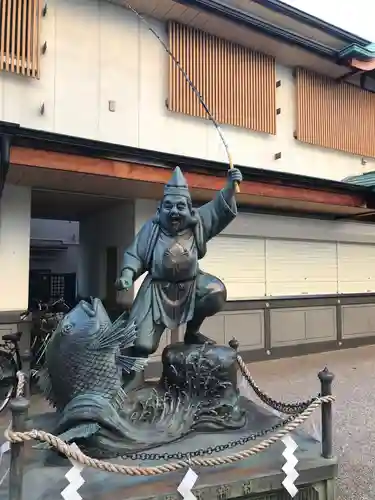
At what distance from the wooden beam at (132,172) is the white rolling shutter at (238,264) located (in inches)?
62.8

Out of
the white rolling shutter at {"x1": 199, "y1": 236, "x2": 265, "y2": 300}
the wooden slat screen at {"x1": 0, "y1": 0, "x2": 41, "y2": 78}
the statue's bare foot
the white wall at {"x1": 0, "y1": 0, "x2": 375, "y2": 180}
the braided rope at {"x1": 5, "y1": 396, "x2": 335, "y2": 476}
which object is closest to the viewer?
the braided rope at {"x1": 5, "y1": 396, "x2": 335, "y2": 476}

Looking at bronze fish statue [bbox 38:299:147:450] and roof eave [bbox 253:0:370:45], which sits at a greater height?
roof eave [bbox 253:0:370:45]

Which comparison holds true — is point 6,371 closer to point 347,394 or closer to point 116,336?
point 116,336

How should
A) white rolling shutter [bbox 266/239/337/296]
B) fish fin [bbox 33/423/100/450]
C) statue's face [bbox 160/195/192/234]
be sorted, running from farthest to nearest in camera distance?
white rolling shutter [bbox 266/239/337/296]
statue's face [bbox 160/195/192/234]
fish fin [bbox 33/423/100/450]

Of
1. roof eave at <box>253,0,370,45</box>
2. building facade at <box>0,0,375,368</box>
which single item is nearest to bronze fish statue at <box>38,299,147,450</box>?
building facade at <box>0,0,375,368</box>

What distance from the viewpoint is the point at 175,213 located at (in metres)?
3.61

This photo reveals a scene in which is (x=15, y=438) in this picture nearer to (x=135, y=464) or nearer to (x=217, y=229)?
(x=135, y=464)

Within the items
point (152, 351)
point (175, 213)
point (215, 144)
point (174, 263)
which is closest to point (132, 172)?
point (175, 213)

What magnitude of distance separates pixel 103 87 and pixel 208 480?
693 centimetres

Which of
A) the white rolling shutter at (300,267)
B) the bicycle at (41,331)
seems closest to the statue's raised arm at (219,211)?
the bicycle at (41,331)

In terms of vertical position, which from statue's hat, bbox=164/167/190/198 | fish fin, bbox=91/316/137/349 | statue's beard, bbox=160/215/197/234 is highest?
statue's hat, bbox=164/167/190/198

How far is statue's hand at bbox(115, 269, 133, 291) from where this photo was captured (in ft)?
11.2

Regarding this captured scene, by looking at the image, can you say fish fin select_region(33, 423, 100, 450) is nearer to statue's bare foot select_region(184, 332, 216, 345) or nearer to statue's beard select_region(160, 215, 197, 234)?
statue's bare foot select_region(184, 332, 216, 345)

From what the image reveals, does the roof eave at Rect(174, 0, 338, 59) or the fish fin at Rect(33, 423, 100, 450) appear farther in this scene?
the roof eave at Rect(174, 0, 338, 59)
